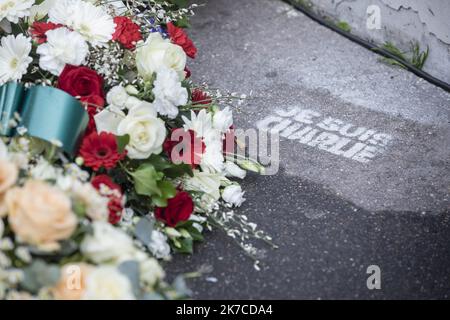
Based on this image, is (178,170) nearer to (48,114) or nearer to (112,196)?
(112,196)

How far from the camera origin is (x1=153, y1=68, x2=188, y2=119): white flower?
7.27 feet

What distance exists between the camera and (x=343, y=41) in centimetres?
364

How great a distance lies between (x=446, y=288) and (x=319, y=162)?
0.82m

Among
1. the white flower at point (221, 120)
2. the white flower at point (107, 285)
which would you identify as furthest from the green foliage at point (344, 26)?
the white flower at point (107, 285)

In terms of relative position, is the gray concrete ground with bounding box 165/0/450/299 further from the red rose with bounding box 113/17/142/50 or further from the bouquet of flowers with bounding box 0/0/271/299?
the red rose with bounding box 113/17/142/50

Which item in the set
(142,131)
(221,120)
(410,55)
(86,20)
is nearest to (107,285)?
(142,131)

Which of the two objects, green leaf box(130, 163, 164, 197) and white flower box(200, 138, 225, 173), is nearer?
green leaf box(130, 163, 164, 197)

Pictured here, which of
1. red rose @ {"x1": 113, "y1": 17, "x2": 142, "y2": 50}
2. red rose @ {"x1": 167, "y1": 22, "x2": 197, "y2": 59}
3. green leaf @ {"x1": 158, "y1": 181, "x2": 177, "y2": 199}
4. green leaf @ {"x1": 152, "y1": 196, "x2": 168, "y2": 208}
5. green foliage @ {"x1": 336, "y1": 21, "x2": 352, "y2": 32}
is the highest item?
red rose @ {"x1": 113, "y1": 17, "x2": 142, "y2": 50}

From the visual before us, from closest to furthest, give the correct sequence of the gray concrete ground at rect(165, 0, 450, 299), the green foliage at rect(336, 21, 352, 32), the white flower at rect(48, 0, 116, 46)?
the gray concrete ground at rect(165, 0, 450, 299) → the white flower at rect(48, 0, 116, 46) → the green foliage at rect(336, 21, 352, 32)

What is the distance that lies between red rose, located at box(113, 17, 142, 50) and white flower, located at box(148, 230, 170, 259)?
0.72 metres

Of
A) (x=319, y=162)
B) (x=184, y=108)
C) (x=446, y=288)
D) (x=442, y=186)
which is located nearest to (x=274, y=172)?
(x=319, y=162)

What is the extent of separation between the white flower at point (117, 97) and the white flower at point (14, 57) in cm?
30

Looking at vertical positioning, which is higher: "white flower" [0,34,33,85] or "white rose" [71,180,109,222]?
"white flower" [0,34,33,85]

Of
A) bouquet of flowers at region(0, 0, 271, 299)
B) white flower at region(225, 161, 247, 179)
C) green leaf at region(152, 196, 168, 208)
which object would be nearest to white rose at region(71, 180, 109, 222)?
bouquet of flowers at region(0, 0, 271, 299)
